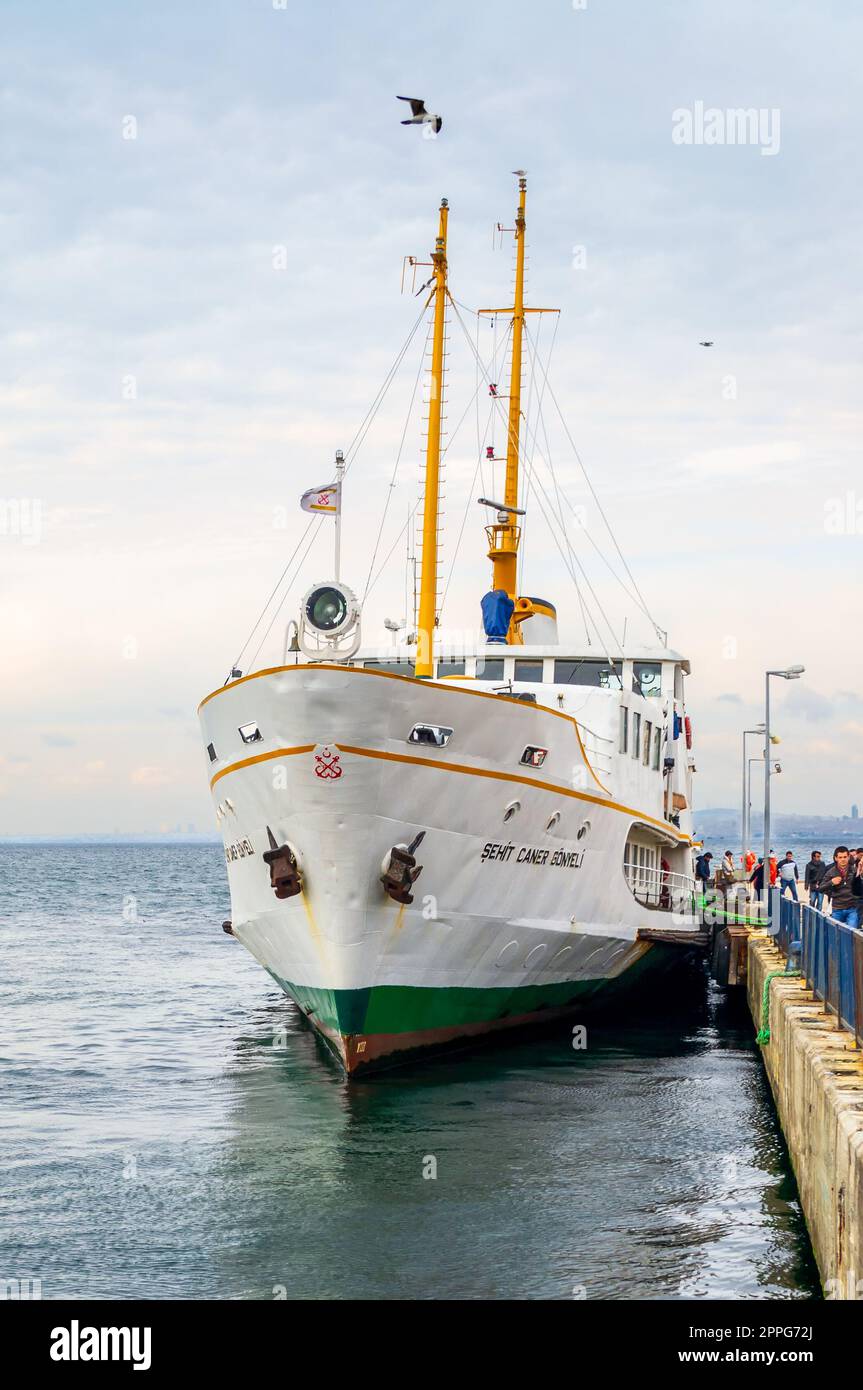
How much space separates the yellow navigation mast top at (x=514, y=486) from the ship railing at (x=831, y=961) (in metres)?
8.33

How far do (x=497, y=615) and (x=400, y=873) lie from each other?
380 inches

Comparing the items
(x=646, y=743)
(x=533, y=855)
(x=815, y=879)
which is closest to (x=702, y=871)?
(x=815, y=879)

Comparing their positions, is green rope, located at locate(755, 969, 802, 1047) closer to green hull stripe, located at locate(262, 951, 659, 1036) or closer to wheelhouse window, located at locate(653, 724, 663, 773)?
green hull stripe, located at locate(262, 951, 659, 1036)

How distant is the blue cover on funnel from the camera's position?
24797 mm

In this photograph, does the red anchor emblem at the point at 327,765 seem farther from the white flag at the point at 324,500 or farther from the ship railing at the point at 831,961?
the ship railing at the point at 831,961

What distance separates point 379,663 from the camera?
79.0 feet

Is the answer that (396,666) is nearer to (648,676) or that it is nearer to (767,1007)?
(648,676)

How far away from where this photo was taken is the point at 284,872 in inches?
648

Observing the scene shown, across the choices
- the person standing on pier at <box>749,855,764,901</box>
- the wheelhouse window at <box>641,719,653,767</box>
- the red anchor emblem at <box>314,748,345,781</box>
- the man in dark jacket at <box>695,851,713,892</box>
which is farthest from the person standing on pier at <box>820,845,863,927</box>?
the man in dark jacket at <box>695,851,713,892</box>

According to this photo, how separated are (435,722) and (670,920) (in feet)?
31.3

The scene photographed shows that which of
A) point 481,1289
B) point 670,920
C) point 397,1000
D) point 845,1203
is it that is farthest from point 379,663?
point 845,1203

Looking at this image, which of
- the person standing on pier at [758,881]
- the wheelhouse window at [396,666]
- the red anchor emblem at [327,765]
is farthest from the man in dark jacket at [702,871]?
the red anchor emblem at [327,765]

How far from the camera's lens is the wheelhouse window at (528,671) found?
2358 cm
